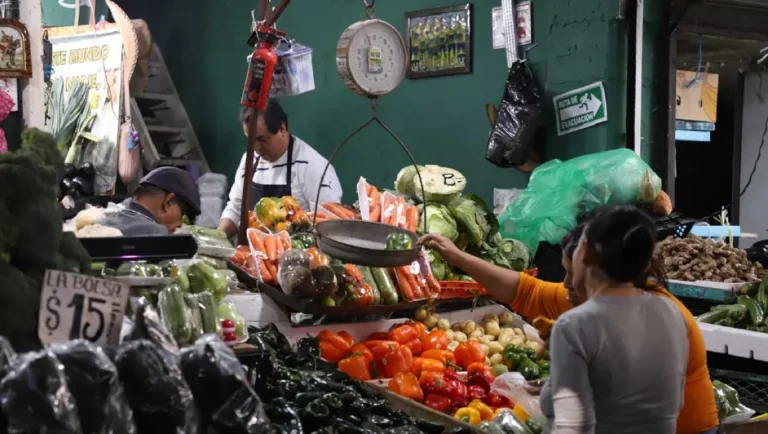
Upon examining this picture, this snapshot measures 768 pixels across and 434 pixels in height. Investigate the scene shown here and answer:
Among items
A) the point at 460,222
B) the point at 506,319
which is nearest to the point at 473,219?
the point at 460,222

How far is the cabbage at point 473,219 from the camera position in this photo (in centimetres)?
491

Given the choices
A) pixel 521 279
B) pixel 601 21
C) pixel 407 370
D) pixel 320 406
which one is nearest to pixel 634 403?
pixel 320 406

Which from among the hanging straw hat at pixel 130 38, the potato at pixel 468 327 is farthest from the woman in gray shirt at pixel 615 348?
the hanging straw hat at pixel 130 38

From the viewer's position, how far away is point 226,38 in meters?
8.88

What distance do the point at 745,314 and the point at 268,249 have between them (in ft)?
8.52

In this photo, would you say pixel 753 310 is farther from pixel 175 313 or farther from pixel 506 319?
pixel 175 313

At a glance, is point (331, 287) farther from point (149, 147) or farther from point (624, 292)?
point (149, 147)

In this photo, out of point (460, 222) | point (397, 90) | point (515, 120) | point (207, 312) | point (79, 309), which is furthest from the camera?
point (397, 90)

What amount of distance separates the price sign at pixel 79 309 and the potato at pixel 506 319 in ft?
10.3

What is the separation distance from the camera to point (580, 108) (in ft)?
20.0

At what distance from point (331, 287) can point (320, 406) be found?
1.15 m

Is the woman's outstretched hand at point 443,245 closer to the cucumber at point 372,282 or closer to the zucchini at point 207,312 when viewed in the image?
the cucumber at point 372,282

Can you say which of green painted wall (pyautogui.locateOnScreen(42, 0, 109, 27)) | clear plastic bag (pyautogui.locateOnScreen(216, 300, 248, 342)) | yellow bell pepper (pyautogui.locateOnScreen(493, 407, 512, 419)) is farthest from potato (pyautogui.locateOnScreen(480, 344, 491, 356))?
green painted wall (pyautogui.locateOnScreen(42, 0, 109, 27))

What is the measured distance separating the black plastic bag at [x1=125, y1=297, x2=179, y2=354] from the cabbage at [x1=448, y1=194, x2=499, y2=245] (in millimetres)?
3218
